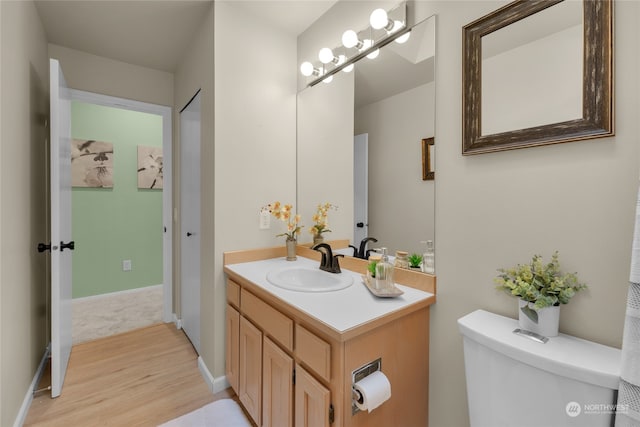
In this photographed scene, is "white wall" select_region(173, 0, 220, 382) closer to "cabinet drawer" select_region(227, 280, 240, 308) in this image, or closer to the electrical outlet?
"cabinet drawer" select_region(227, 280, 240, 308)

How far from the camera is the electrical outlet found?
6.47ft

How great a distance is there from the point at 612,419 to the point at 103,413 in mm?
2270

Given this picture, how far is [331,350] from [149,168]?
3688mm

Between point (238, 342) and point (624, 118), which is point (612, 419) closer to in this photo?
point (624, 118)

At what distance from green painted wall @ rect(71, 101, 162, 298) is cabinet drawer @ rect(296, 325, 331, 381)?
11.0 ft

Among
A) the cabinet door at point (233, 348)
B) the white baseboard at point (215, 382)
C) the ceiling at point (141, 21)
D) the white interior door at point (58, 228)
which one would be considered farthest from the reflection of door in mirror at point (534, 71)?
the white interior door at point (58, 228)

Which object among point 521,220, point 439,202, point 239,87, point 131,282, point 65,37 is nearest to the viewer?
point 521,220

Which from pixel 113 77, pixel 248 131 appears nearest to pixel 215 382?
pixel 248 131

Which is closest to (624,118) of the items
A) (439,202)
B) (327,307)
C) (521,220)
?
(521,220)

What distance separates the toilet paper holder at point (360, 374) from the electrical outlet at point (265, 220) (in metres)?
1.18

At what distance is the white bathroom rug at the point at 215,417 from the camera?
61.9 inches

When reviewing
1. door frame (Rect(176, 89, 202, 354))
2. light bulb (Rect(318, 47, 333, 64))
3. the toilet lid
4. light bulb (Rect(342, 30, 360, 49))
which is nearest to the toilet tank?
the toilet lid

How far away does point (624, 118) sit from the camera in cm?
82

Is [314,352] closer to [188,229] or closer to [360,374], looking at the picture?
[360,374]
